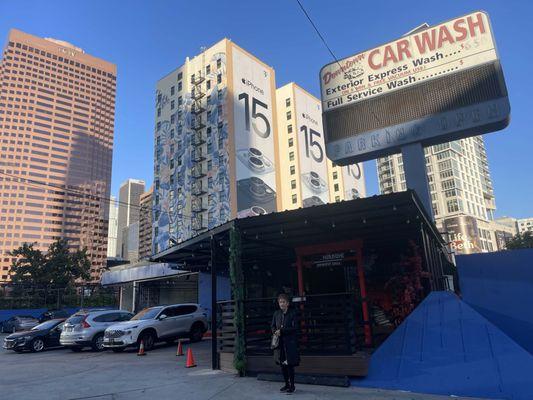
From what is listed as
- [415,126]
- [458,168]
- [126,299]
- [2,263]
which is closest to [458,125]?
[415,126]

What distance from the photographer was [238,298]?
9.80 metres

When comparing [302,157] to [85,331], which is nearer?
[85,331]

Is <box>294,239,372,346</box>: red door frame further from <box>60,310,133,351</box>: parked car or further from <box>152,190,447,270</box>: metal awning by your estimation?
<box>60,310,133,351</box>: parked car

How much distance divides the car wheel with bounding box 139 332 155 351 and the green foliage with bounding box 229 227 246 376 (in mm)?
7388

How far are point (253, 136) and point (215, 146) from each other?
6615 millimetres

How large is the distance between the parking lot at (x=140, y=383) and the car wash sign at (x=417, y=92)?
11017 mm

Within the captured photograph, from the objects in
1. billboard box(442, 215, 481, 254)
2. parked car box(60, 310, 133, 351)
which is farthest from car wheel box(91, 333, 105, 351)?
billboard box(442, 215, 481, 254)

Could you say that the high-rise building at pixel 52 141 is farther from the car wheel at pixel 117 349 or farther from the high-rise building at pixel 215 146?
the car wheel at pixel 117 349

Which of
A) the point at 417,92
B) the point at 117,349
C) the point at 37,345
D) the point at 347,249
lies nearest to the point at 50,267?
the point at 37,345

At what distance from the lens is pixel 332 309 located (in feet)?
28.0

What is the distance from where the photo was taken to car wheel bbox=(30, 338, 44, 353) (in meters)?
17.2

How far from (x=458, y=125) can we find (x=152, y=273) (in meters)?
30.4

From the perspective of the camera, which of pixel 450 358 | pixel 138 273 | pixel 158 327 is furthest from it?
pixel 138 273

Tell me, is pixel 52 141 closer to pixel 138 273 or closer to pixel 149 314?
pixel 138 273
